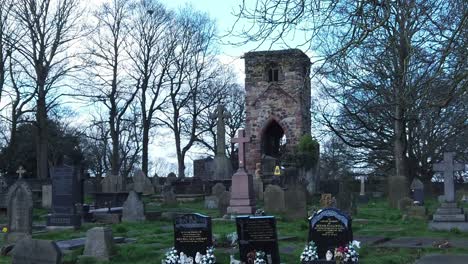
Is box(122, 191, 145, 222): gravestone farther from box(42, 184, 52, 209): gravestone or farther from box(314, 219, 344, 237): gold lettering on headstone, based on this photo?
box(314, 219, 344, 237): gold lettering on headstone

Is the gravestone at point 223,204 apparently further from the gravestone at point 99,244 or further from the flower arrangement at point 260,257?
the flower arrangement at point 260,257

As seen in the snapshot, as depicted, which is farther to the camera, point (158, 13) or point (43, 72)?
point (158, 13)

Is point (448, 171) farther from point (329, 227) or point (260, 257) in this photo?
point (260, 257)

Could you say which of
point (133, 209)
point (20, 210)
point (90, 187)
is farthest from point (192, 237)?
point (90, 187)

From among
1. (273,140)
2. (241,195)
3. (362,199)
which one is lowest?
(362,199)

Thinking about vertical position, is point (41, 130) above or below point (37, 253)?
above

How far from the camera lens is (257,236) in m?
9.48

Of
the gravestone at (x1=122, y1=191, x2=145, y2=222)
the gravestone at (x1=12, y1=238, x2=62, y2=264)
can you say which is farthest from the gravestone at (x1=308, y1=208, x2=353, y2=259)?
the gravestone at (x1=122, y1=191, x2=145, y2=222)

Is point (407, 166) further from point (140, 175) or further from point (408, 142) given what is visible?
point (140, 175)

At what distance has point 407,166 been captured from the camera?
33.0 meters

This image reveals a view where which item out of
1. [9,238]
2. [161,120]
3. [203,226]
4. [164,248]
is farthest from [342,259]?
[161,120]

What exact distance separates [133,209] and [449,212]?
8.67 metres

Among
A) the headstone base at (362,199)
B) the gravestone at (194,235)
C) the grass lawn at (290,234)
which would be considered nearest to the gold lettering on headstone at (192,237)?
the gravestone at (194,235)

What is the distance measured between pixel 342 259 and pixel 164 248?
13.3 feet
